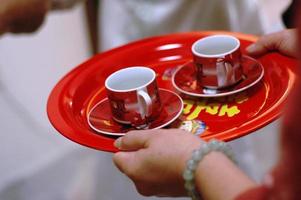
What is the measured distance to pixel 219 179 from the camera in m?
0.51

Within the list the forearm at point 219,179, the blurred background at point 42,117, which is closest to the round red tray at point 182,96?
the forearm at point 219,179

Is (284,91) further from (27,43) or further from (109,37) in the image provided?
(27,43)

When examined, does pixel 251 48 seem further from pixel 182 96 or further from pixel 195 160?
pixel 195 160

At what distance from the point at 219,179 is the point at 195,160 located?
3 centimetres

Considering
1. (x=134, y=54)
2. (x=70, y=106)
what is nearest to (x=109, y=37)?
(x=134, y=54)

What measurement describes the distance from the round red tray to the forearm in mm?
125

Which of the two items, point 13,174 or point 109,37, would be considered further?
point 13,174

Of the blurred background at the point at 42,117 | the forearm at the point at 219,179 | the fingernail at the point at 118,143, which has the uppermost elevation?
the forearm at the point at 219,179

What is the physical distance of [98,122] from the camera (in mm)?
755

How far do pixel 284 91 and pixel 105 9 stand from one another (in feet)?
2.23

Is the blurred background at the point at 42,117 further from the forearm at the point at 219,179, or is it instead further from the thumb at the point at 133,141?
the forearm at the point at 219,179

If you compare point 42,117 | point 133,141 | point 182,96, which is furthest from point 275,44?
point 42,117

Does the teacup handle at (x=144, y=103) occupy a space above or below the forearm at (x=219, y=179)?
below

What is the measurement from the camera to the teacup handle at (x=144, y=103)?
715mm
